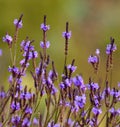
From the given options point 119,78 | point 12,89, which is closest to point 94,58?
point 12,89

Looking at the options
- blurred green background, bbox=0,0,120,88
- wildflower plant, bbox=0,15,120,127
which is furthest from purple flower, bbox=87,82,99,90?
blurred green background, bbox=0,0,120,88

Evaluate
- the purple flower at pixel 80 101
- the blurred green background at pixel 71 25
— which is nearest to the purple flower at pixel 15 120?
the purple flower at pixel 80 101

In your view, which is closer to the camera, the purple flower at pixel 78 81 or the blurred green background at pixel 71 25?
the purple flower at pixel 78 81

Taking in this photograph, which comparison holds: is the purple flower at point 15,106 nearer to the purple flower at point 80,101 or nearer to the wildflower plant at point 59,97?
the wildflower plant at point 59,97

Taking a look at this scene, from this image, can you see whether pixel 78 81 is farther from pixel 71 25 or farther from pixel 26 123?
pixel 71 25

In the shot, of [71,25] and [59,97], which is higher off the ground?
[71,25]

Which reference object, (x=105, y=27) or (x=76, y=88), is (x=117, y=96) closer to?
(x=76, y=88)

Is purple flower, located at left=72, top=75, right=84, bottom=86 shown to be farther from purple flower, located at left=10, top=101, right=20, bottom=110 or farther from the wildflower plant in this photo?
purple flower, located at left=10, top=101, right=20, bottom=110

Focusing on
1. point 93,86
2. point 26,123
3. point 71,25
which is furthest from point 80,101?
point 71,25
